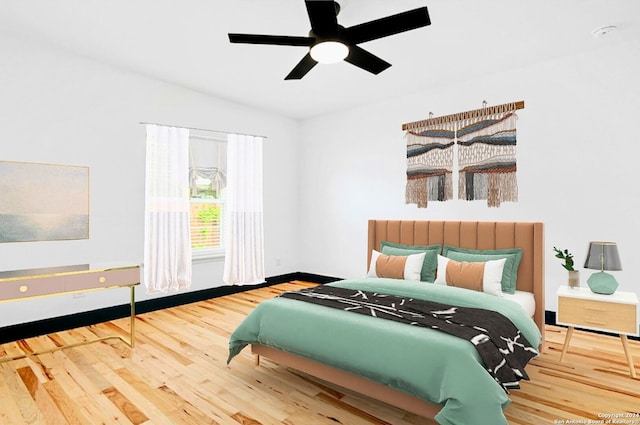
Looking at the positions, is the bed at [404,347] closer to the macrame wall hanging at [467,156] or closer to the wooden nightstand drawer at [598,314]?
the wooden nightstand drawer at [598,314]

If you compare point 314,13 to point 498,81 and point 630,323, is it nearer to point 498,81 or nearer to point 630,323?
point 498,81

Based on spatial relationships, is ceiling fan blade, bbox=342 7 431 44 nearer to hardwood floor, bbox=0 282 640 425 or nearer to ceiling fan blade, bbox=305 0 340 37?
ceiling fan blade, bbox=305 0 340 37

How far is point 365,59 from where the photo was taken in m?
2.81

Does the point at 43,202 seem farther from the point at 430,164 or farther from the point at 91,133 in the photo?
the point at 430,164

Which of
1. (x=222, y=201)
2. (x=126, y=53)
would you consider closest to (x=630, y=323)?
(x=222, y=201)

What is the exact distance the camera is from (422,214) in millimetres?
4715

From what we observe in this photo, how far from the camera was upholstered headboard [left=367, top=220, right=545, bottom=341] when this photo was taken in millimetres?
3395

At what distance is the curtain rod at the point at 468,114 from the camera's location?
158 inches

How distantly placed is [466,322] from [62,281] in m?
3.01

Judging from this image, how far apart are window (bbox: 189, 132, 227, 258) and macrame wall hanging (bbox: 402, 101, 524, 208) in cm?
261

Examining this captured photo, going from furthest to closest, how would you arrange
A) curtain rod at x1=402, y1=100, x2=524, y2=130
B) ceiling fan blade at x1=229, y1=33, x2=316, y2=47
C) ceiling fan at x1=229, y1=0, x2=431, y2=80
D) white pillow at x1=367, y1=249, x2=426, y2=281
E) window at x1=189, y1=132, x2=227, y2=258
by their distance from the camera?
window at x1=189, y1=132, x2=227, y2=258 < curtain rod at x1=402, y1=100, x2=524, y2=130 < white pillow at x1=367, y1=249, x2=426, y2=281 < ceiling fan blade at x1=229, y1=33, x2=316, y2=47 < ceiling fan at x1=229, y1=0, x2=431, y2=80

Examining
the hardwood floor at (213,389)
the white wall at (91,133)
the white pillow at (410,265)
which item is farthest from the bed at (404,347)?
the white wall at (91,133)

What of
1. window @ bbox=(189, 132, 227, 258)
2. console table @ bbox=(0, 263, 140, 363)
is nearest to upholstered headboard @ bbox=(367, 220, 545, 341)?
window @ bbox=(189, 132, 227, 258)

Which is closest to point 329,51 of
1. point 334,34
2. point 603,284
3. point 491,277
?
point 334,34
